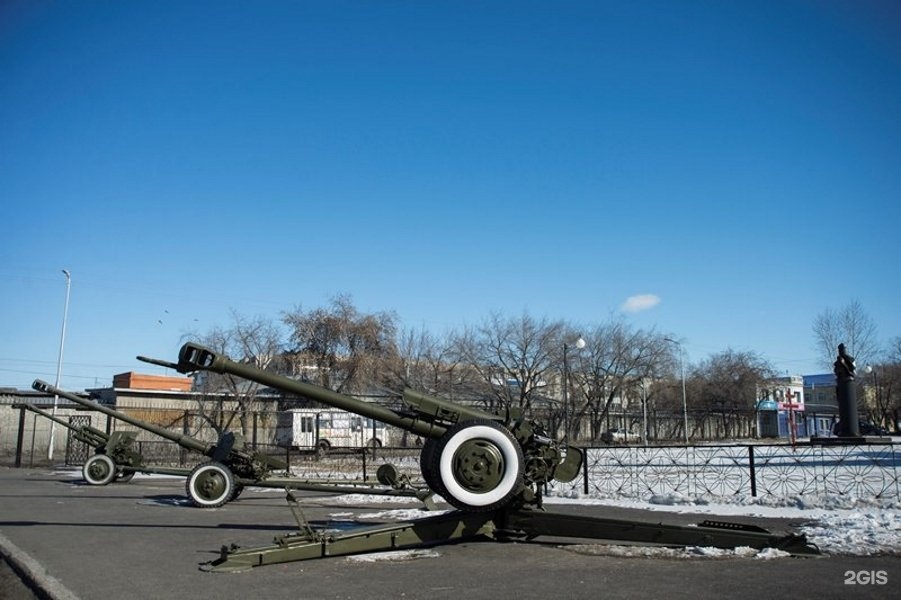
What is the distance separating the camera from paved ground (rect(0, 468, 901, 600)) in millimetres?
7047

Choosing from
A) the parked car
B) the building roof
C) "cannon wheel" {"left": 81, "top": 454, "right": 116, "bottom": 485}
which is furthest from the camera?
the building roof

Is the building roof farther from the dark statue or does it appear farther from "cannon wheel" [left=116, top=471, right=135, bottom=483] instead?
"cannon wheel" [left=116, top=471, right=135, bottom=483]

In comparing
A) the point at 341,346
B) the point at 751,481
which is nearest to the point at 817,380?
the point at 341,346

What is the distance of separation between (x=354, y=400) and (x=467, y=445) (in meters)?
1.83

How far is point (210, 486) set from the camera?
595 inches

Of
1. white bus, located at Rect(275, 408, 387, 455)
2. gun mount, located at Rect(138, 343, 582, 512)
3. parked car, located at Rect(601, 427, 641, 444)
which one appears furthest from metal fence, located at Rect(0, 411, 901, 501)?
parked car, located at Rect(601, 427, 641, 444)

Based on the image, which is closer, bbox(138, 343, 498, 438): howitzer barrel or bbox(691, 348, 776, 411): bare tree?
bbox(138, 343, 498, 438): howitzer barrel

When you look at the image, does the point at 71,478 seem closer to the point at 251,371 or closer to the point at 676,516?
the point at 251,371

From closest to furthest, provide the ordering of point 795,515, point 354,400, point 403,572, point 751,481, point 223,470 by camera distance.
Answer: point 403,572
point 354,400
point 795,515
point 751,481
point 223,470

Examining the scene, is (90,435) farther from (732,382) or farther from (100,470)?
(732,382)

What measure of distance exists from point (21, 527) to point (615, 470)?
54.0ft

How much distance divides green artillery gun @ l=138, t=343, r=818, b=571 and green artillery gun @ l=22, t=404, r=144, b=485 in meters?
13.3

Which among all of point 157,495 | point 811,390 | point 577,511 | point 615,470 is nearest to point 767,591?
point 577,511

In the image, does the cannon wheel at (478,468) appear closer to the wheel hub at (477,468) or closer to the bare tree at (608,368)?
the wheel hub at (477,468)
